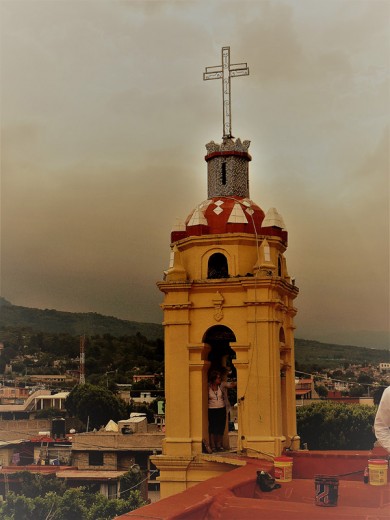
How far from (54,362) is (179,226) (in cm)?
3367

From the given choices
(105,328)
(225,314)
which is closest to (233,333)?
(225,314)

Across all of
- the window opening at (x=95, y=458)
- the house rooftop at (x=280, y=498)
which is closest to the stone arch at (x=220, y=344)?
the house rooftop at (x=280, y=498)

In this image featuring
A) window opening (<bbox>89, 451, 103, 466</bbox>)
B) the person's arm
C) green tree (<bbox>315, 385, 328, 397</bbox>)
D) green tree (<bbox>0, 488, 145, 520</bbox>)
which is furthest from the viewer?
green tree (<bbox>315, 385, 328, 397</bbox>)

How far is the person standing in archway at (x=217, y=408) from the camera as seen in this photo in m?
10.8

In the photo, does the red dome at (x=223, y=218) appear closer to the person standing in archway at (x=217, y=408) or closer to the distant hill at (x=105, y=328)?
the person standing in archway at (x=217, y=408)

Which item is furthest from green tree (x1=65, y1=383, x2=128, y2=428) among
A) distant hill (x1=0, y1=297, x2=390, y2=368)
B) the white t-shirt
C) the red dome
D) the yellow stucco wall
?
the red dome

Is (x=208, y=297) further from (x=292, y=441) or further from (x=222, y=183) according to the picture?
(x=292, y=441)

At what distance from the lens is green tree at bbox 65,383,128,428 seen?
41.7 meters

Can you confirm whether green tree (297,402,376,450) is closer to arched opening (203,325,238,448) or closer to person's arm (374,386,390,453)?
arched opening (203,325,238,448)

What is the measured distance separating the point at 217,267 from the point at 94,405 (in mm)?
32940

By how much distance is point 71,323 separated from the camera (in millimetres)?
32750

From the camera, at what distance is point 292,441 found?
11188 mm

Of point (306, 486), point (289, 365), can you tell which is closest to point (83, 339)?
point (289, 365)

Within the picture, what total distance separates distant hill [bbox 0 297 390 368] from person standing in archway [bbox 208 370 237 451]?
15.6 metres
